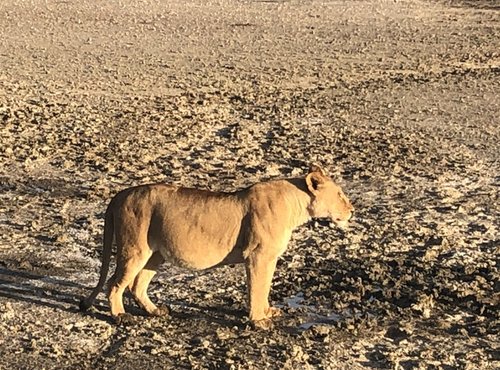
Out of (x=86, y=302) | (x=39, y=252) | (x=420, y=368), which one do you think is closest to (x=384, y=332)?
(x=420, y=368)

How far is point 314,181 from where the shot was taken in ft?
24.4

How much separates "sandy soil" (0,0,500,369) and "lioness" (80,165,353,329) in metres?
0.38

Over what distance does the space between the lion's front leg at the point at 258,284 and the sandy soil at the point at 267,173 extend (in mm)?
113

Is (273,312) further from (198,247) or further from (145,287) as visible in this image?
(145,287)

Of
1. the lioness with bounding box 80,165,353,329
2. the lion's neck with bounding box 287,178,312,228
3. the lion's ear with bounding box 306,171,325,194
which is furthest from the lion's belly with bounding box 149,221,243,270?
the lion's ear with bounding box 306,171,325,194

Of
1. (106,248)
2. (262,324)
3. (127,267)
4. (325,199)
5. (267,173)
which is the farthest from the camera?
(267,173)

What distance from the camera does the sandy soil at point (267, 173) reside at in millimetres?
7105

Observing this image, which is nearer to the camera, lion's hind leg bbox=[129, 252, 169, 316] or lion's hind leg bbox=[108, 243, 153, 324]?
lion's hind leg bbox=[108, 243, 153, 324]

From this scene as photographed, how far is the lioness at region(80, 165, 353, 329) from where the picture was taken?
7.14m

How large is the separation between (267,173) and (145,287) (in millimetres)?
4423

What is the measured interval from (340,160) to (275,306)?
470 centimetres

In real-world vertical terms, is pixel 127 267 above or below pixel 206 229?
below

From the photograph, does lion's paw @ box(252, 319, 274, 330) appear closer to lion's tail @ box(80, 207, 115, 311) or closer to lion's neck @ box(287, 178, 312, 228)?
lion's neck @ box(287, 178, 312, 228)

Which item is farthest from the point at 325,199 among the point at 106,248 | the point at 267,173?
the point at 267,173
